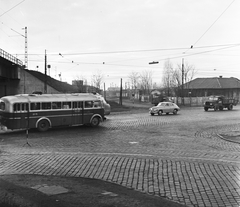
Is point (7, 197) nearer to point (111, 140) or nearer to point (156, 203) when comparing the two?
point (156, 203)

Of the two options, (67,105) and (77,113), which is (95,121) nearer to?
(77,113)

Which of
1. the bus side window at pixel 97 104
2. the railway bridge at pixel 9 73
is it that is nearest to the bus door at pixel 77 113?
the bus side window at pixel 97 104

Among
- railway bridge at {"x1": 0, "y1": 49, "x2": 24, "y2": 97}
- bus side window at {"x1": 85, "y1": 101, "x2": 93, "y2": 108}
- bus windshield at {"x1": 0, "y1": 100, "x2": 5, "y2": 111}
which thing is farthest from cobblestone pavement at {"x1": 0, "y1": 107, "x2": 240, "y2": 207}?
railway bridge at {"x1": 0, "y1": 49, "x2": 24, "y2": 97}

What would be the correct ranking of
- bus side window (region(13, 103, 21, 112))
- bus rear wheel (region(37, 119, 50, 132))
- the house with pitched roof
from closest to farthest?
bus side window (region(13, 103, 21, 112)) < bus rear wheel (region(37, 119, 50, 132)) < the house with pitched roof

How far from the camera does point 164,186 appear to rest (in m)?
6.84

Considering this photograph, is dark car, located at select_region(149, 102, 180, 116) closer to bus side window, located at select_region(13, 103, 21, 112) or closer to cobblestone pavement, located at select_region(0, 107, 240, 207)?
bus side window, located at select_region(13, 103, 21, 112)

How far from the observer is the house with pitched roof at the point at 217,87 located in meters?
86.0

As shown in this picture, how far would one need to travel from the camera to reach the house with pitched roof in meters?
86.0

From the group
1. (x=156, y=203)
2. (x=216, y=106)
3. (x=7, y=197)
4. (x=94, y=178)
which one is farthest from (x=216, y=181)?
(x=216, y=106)

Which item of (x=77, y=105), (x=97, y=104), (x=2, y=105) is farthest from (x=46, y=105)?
(x=97, y=104)

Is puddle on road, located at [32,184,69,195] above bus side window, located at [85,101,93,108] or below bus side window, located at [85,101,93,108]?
below

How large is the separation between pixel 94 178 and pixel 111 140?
25.9 ft

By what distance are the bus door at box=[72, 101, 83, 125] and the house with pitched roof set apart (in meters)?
67.6

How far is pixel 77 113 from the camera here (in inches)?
838
